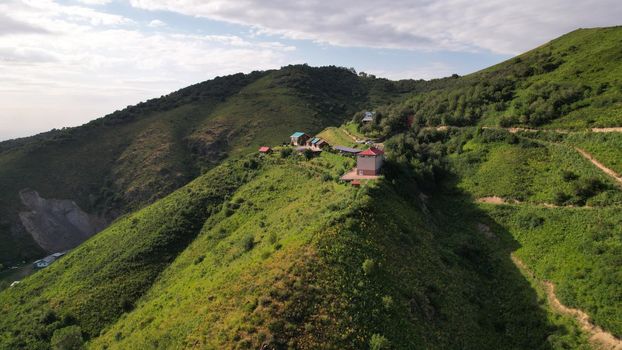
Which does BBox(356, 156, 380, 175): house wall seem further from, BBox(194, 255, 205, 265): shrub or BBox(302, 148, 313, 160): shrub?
BBox(194, 255, 205, 265): shrub

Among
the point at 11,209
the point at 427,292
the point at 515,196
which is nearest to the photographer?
→ the point at 427,292

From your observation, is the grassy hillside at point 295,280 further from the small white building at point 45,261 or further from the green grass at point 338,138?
the small white building at point 45,261

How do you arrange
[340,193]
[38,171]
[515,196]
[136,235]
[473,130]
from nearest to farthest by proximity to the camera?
1. [340,193]
2. [515,196]
3. [136,235]
4. [473,130]
5. [38,171]

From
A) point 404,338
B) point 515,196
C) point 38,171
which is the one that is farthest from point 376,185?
point 38,171

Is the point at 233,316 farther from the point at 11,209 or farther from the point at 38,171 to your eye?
the point at 38,171

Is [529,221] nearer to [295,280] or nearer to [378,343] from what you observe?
[378,343]

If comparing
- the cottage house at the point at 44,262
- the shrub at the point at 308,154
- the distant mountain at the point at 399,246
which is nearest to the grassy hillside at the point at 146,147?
the cottage house at the point at 44,262

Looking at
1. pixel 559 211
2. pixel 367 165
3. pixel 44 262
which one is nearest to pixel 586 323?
pixel 559 211
